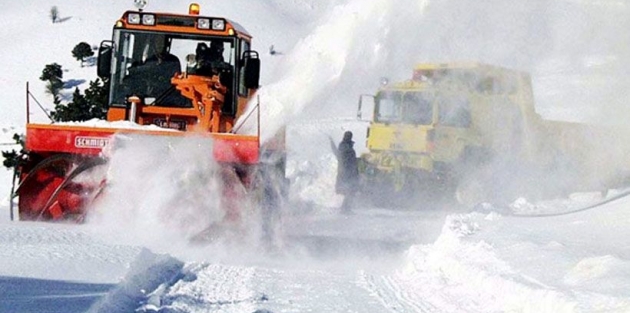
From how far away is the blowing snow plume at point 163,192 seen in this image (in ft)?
34.6

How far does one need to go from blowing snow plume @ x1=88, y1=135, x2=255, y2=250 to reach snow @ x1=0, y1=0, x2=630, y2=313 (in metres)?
0.01

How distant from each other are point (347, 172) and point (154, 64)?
26.6ft

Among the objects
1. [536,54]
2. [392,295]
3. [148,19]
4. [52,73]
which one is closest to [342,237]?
[148,19]

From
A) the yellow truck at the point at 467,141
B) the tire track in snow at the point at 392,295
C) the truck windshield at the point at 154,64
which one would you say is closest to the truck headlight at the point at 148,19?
the truck windshield at the point at 154,64

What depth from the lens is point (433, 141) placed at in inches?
802

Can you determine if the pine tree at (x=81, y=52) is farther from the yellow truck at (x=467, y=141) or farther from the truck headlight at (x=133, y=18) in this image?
the truck headlight at (x=133, y=18)

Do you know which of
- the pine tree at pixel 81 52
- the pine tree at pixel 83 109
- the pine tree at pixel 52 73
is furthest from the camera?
the pine tree at pixel 81 52

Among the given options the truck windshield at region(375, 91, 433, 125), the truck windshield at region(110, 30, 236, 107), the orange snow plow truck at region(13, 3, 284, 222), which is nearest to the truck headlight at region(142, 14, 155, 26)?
the orange snow plow truck at region(13, 3, 284, 222)

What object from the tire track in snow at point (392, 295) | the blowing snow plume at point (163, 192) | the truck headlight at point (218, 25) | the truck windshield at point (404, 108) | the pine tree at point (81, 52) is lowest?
the tire track in snow at point (392, 295)

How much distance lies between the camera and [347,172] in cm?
1948

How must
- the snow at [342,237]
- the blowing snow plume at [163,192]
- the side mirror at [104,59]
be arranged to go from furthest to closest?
the side mirror at [104,59], the blowing snow plume at [163,192], the snow at [342,237]

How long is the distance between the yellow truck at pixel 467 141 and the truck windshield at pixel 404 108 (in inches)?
0.8

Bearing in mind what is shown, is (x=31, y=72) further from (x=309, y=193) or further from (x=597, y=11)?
(x=597, y=11)

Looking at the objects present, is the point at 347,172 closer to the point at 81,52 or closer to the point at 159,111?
the point at 159,111
